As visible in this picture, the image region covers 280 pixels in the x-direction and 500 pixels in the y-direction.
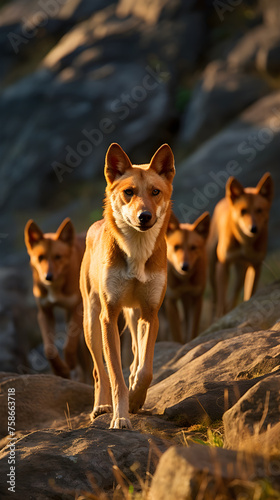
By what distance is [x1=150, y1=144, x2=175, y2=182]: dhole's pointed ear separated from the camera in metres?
5.44

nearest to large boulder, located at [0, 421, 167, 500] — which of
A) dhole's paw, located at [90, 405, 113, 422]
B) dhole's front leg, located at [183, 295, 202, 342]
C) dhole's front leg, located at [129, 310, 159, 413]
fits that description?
dhole's front leg, located at [129, 310, 159, 413]

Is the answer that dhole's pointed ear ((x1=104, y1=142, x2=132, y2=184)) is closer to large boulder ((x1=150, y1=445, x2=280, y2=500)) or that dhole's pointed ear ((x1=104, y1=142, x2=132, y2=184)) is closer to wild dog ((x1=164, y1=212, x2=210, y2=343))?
large boulder ((x1=150, y1=445, x2=280, y2=500))

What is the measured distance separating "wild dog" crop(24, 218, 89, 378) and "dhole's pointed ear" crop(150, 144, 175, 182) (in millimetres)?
4276

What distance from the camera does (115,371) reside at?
5055mm

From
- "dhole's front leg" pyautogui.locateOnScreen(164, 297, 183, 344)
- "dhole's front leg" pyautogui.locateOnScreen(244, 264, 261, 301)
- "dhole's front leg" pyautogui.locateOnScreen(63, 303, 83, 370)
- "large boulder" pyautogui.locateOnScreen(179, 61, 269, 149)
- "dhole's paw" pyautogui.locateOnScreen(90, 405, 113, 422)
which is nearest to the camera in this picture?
"dhole's paw" pyautogui.locateOnScreen(90, 405, 113, 422)

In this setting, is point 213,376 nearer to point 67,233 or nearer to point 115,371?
point 115,371

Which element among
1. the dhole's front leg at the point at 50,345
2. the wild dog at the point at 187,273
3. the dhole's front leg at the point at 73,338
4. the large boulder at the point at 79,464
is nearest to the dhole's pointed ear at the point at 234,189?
the wild dog at the point at 187,273

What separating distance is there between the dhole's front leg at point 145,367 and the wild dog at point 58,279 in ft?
14.0

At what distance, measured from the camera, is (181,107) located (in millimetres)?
19969

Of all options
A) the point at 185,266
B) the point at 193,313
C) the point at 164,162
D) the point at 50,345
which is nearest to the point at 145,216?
the point at 164,162

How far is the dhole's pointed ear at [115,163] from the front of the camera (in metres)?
5.42

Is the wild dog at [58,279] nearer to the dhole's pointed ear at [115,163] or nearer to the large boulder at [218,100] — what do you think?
the dhole's pointed ear at [115,163]

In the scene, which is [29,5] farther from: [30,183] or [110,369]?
[110,369]

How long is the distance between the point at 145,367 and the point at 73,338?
4.44m
